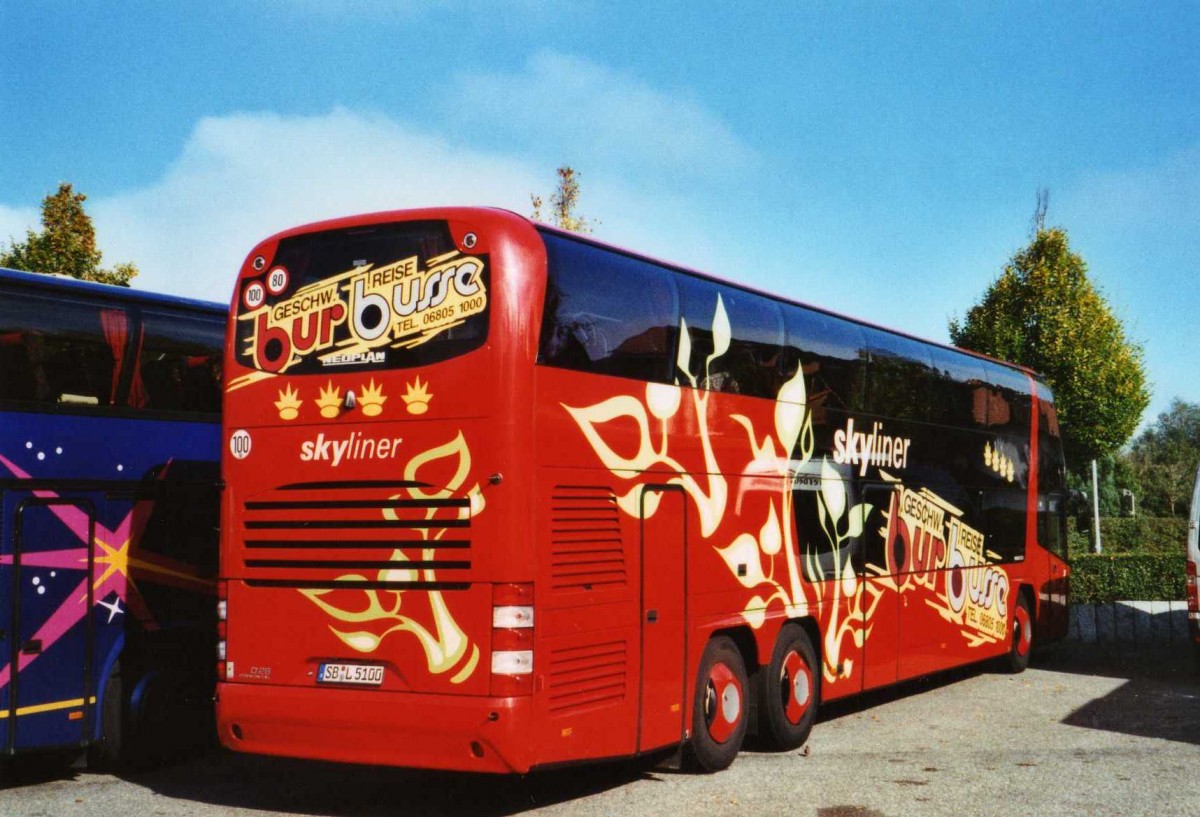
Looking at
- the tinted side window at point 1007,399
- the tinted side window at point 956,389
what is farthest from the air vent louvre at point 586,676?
the tinted side window at point 1007,399

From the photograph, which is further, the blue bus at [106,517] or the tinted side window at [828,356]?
the tinted side window at [828,356]

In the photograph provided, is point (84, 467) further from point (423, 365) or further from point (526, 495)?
point (526, 495)

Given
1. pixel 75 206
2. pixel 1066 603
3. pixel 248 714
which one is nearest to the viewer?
pixel 248 714

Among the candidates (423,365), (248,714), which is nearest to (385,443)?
(423,365)

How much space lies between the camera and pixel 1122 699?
561 inches

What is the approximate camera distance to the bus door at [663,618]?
30.1ft

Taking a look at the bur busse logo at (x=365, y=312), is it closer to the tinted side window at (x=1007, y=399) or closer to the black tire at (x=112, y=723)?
the black tire at (x=112, y=723)

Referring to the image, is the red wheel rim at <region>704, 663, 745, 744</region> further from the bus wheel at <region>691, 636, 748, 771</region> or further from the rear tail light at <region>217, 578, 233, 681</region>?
the rear tail light at <region>217, 578, 233, 681</region>

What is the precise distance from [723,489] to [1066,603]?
1047 centimetres

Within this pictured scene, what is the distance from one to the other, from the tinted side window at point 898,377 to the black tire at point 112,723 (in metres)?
7.17

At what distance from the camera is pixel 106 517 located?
32.8ft

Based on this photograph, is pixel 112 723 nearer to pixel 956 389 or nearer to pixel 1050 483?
pixel 956 389

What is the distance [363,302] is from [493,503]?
1.64 meters

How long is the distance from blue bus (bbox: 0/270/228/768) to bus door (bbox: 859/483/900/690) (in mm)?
5992
